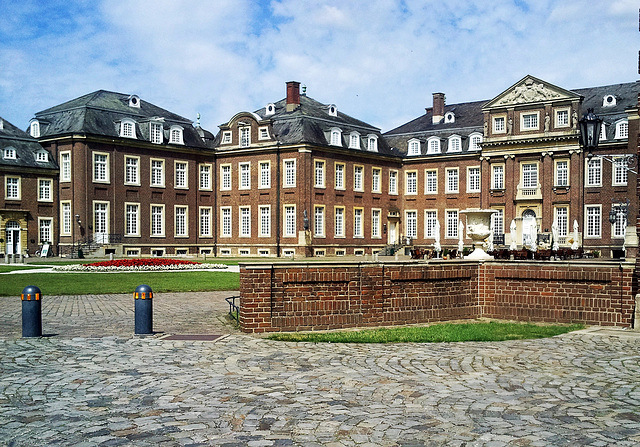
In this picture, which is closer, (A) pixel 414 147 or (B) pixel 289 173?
(B) pixel 289 173

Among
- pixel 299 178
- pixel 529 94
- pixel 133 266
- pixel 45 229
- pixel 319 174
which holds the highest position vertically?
pixel 529 94

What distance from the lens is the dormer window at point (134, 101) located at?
4822 centimetres

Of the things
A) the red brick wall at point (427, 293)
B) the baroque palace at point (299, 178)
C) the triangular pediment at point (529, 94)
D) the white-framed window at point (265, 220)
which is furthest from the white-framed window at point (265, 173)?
the red brick wall at point (427, 293)

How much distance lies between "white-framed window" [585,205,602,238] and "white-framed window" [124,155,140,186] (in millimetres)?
30960

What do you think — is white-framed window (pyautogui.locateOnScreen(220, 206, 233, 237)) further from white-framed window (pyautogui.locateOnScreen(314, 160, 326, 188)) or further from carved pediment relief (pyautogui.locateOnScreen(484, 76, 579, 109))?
carved pediment relief (pyautogui.locateOnScreen(484, 76, 579, 109))

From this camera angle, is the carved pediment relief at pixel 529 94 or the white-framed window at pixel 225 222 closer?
the carved pediment relief at pixel 529 94

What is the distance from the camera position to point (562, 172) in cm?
4741

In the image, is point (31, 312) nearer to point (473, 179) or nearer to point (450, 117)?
point (473, 179)

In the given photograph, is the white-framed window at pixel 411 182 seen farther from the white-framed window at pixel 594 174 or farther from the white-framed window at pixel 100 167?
the white-framed window at pixel 100 167

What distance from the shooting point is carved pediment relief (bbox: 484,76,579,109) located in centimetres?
4675

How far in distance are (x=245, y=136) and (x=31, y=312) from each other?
131ft

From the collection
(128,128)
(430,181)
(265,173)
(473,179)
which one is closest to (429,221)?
(430,181)

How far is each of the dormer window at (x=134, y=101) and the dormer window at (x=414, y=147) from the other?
831 inches

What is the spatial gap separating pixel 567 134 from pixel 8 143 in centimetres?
3696
